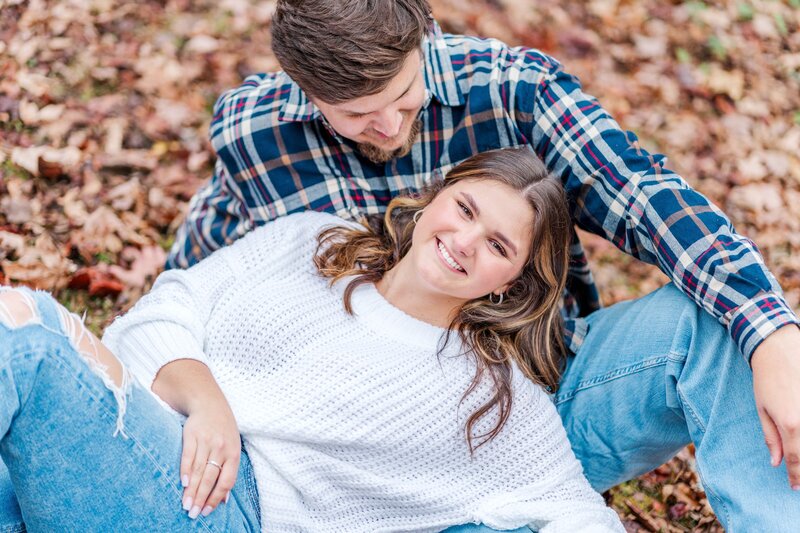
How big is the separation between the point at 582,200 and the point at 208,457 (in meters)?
1.50

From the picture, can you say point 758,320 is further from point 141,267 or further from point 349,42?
point 141,267

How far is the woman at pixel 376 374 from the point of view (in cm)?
249

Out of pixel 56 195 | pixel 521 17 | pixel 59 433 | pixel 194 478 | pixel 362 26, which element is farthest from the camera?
pixel 521 17

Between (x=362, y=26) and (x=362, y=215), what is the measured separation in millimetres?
847

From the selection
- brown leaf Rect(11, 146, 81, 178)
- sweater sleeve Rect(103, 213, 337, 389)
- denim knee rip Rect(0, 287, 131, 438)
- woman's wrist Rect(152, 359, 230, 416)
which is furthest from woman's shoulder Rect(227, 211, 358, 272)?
brown leaf Rect(11, 146, 81, 178)

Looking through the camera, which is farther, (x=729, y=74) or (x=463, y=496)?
(x=729, y=74)

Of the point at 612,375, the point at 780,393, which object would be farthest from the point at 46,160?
the point at 780,393

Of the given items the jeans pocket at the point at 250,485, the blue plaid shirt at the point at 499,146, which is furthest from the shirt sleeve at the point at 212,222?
the jeans pocket at the point at 250,485

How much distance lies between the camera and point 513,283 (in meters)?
2.79

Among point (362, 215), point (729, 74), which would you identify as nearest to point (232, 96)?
point (362, 215)

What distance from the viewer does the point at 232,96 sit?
10.3 feet

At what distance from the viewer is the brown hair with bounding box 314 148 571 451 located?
2.65 metres

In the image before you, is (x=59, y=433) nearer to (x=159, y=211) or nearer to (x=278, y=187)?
(x=278, y=187)

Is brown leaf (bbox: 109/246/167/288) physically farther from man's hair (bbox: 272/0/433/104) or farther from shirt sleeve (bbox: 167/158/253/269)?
man's hair (bbox: 272/0/433/104)
